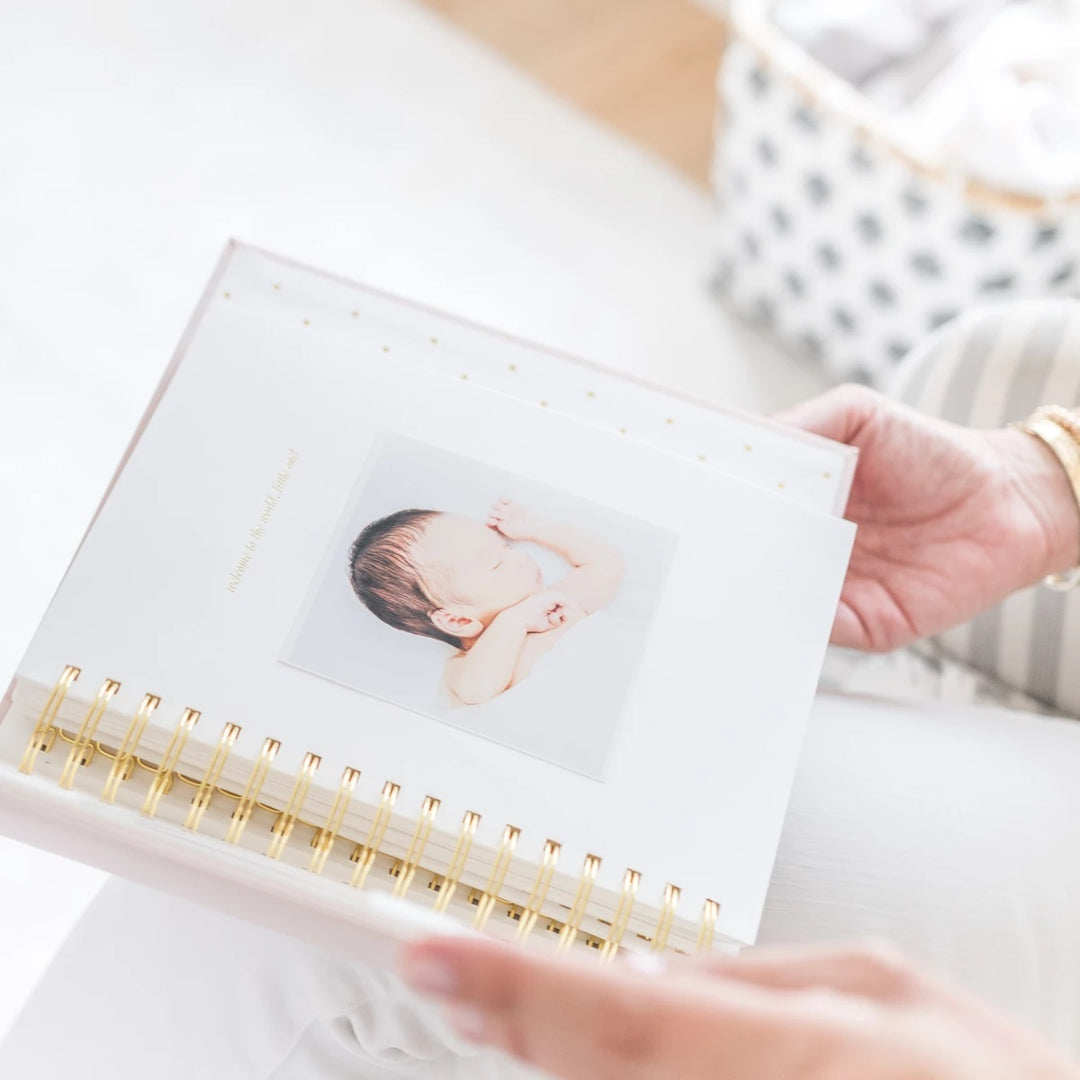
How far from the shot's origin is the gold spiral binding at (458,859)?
0.44m

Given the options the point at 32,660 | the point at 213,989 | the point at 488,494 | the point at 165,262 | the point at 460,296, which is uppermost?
the point at 460,296

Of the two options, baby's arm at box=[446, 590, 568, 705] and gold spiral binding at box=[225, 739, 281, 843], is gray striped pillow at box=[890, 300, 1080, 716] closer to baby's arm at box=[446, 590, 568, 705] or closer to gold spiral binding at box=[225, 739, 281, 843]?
baby's arm at box=[446, 590, 568, 705]

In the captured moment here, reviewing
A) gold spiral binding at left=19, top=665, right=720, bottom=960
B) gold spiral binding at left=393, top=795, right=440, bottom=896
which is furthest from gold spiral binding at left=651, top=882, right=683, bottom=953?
gold spiral binding at left=393, top=795, right=440, bottom=896

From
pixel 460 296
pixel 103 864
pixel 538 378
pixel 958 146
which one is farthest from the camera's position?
pixel 460 296

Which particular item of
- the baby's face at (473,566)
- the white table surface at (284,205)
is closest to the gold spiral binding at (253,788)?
the baby's face at (473,566)

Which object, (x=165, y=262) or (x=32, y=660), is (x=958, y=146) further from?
(x=32, y=660)

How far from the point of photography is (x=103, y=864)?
440mm

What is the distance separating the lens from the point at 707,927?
0.43m

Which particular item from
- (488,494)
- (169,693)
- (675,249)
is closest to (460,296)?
(675,249)

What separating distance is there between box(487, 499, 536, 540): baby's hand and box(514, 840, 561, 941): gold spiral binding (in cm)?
15

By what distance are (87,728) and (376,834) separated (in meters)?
0.14

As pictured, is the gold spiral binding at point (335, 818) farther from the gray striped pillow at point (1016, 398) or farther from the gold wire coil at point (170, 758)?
the gray striped pillow at point (1016, 398)

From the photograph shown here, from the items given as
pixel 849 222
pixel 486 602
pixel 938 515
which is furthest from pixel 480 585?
pixel 849 222

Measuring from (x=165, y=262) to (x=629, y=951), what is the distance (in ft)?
2.61
